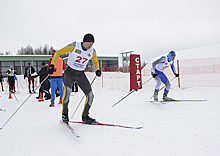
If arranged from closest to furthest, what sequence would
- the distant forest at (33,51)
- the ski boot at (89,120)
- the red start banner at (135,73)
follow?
the ski boot at (89,120) < the red start banner at (135,73) < the distant forest at (33,51)

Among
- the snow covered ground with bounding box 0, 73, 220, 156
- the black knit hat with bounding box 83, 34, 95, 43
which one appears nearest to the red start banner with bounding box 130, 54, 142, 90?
the snow covered ground with bounding box 0, 73, 220, 156

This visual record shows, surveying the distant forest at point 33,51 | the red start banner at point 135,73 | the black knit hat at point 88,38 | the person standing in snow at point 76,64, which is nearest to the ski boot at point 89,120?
the person standing in snow at point 76,64

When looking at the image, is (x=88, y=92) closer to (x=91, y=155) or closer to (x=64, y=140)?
(x=64, y=140)

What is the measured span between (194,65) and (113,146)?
1306 centimetres

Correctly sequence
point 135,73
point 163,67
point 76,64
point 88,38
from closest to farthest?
point 88,38 < point 76,64 < point 163,67 < point 135,73

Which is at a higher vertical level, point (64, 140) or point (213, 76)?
point (213, 76)

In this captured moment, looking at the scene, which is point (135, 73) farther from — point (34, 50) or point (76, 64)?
point (34, 50)

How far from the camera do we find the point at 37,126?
3.59 meters

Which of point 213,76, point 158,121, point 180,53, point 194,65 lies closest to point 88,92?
point 158,121

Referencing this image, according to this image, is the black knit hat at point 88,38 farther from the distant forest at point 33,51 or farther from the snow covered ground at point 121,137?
the distant forest at point 33,51

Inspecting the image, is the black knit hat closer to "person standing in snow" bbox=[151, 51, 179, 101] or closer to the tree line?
"person standing in snow" bbox=[151, 51, 179, 101]

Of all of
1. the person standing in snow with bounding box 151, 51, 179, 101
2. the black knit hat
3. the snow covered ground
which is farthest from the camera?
the person standing in snow with bounding box 151, 51, 179, 101

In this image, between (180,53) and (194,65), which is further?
(180,53)

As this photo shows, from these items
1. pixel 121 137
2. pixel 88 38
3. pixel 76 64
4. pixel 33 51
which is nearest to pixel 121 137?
pixel 121 137
